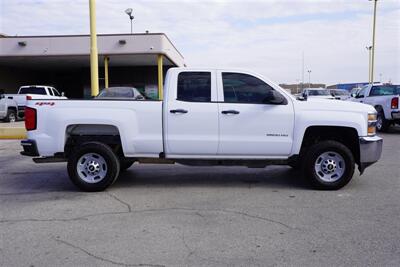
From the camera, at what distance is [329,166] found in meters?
6.88

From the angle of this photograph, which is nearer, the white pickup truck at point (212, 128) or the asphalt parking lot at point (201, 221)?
the asphalt parking lot at point (201, 221)

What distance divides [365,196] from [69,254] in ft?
14.8

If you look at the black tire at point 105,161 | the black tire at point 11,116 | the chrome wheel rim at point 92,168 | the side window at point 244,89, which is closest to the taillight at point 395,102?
the side window at point 244,89

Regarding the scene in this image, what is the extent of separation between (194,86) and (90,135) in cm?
195

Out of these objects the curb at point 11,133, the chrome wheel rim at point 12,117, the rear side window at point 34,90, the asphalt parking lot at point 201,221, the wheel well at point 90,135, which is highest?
the rear side window at point 34,90

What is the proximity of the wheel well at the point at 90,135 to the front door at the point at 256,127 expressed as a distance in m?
1.79

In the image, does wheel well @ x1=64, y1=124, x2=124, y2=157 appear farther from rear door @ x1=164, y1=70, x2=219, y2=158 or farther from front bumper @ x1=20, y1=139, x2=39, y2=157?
rear door @ x1=164, y1=70, x2=219, y2=158

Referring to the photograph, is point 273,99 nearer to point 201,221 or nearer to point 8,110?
point 201,221

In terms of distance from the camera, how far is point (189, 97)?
6.92 meters

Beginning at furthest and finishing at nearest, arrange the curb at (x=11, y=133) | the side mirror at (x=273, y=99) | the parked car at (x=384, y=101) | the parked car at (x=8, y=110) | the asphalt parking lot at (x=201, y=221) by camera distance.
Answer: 1. the parked car at (x=8, y=110)
2. the parked car at (x=384, y=101)
3. the curb at (x=11, y=133)
4. the side mirror at (x=273, y=99)
5. the asphalt parking lot at (x=201, y=221)

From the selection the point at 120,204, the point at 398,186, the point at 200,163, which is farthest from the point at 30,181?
the point at 398,186

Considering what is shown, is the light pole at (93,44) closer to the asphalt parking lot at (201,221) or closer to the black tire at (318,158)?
the asphalt parking lot at (201,221)

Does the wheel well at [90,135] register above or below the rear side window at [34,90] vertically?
below

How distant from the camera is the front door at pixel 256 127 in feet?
22.2
